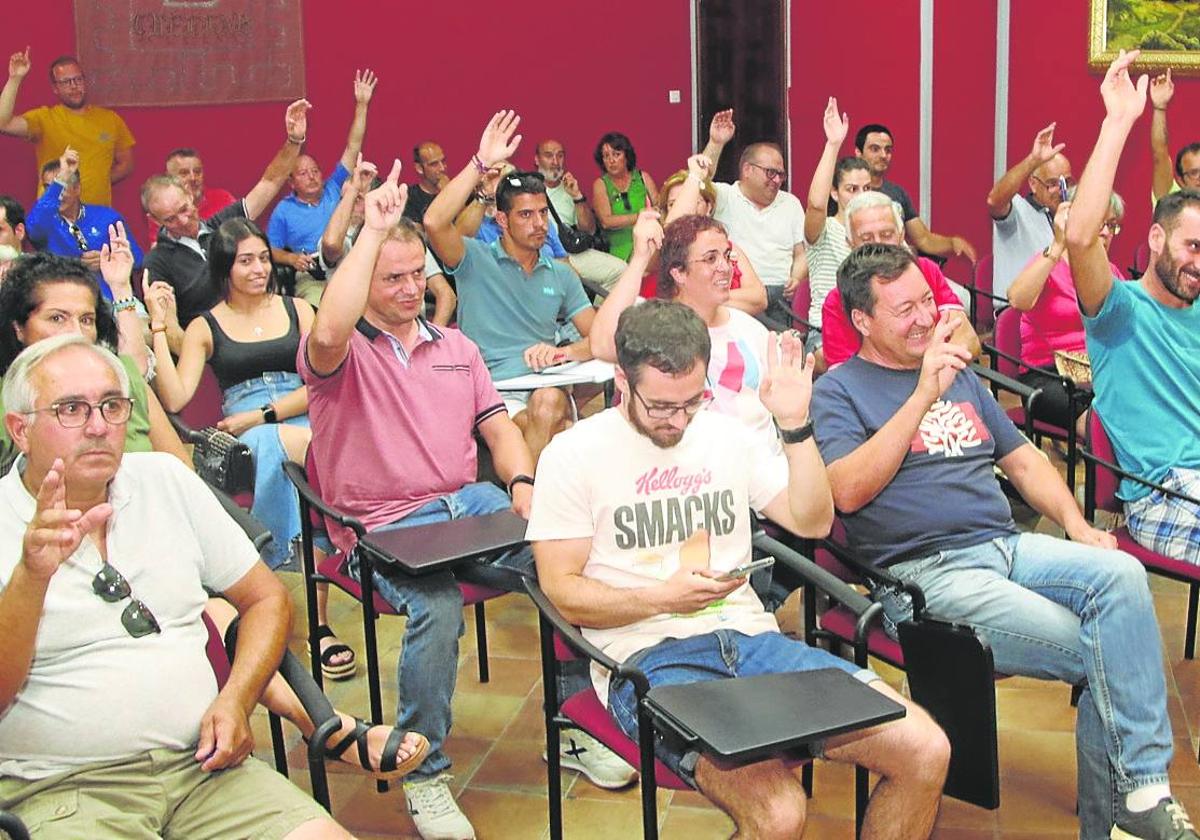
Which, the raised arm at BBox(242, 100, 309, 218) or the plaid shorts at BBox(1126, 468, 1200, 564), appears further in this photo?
the raised arm at BBox(242, 100, 309, 218)

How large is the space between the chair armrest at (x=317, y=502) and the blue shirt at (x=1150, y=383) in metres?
1.80

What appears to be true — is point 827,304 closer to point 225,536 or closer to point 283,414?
point 283,414

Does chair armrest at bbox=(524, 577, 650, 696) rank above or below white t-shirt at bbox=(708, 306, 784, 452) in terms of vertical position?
below

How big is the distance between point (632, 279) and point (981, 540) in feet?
4.08

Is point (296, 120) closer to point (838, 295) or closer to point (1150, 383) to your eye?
point (838, 295)

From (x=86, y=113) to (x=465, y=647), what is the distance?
16.1 feet

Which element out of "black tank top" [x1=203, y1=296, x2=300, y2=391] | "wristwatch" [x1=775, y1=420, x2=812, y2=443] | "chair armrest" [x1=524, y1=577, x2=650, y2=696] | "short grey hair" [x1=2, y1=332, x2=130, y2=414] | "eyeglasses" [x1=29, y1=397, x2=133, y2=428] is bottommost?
"chair armrest" [x1=524, y1=577, x2=650, y2=696]

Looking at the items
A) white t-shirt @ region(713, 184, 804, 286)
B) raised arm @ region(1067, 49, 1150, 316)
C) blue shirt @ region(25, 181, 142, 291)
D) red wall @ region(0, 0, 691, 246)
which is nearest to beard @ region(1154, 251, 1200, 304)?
raised arm @ region(1067, 49, 1150, 316)

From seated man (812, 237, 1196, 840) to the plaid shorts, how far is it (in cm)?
26

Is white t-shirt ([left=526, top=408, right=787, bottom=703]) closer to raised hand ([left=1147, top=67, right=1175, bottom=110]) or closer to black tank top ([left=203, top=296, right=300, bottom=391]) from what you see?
black tank top ([left=203, top=296, right=300, bottom=391])

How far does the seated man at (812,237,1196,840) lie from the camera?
256cm

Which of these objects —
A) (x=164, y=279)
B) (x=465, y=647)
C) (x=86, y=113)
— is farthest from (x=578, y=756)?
(x=86, y=113)

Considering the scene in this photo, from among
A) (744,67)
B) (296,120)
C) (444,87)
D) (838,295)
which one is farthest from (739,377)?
(744,67)

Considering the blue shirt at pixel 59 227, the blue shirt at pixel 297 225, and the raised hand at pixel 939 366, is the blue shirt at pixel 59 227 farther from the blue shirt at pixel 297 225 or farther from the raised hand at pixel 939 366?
the raised hand at pixel 939 366
